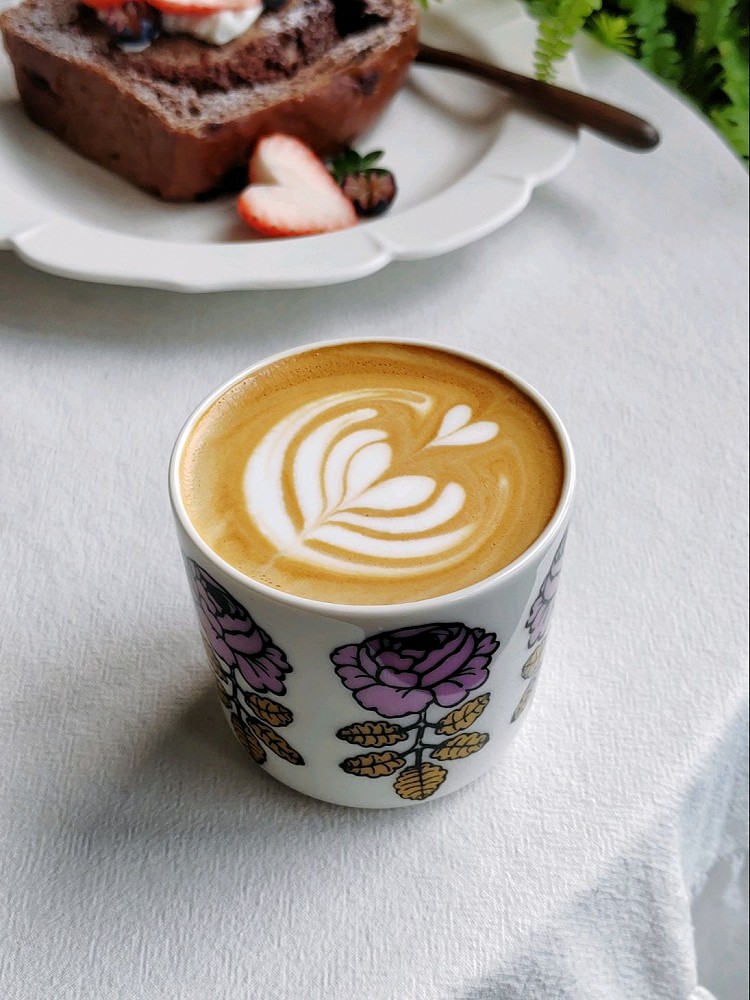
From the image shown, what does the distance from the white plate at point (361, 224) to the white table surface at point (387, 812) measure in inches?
1.9

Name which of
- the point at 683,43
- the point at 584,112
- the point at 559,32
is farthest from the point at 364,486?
the point at 683,43

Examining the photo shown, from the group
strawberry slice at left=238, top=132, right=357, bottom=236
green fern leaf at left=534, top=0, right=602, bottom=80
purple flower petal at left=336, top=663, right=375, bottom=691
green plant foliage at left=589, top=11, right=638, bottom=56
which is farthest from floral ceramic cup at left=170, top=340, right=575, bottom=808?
green plant foliage at left=589, top=11, right=638, bottom=56

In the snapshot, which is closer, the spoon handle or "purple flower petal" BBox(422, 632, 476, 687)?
"purple flower petal" BBox(422, 632, 476, 687)

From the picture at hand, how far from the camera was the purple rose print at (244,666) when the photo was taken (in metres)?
0.42

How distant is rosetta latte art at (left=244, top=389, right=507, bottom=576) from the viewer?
44cm

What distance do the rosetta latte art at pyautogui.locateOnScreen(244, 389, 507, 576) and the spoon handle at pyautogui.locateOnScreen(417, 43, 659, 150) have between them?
1.97 ft

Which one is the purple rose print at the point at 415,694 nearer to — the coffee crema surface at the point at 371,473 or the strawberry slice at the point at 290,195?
the coffee crema surface at the point at 371,473

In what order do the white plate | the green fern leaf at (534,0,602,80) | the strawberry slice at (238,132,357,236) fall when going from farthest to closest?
the green fern leaf at (534,0,602,80)
the strawberry slice at (238,132,357,236)
the white plate

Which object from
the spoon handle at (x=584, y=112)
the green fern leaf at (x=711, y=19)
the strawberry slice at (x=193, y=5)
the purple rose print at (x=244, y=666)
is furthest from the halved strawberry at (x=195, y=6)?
the purple rose print at (x=244, y=666)

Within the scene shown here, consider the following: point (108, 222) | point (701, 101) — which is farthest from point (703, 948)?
point (701, 101)

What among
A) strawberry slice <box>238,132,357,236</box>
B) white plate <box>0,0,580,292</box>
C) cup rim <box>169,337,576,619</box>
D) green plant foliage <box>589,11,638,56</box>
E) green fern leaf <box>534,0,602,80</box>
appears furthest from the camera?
green plant foliage <box>589,11,638,56</box>

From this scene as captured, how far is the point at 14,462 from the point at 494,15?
0.82m

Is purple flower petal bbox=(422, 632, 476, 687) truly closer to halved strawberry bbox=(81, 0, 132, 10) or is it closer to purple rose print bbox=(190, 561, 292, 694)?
purple rose print bbox=(190, 561, 292, 694)

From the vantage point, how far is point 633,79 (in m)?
1.16
